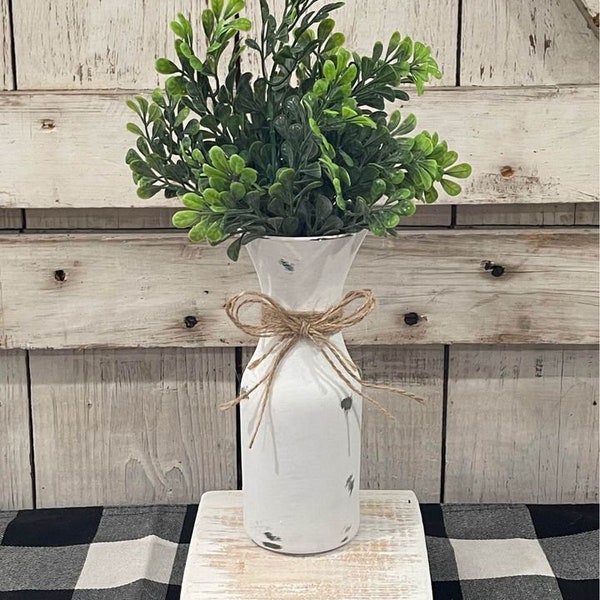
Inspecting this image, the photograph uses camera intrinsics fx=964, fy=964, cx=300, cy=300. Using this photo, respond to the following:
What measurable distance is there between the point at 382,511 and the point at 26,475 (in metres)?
0.43

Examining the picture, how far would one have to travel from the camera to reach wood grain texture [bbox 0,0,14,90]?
3.17ft

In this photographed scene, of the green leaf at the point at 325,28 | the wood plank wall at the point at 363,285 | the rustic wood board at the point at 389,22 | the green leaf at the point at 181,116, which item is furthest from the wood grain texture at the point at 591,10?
the green leaf at the point at 181,116

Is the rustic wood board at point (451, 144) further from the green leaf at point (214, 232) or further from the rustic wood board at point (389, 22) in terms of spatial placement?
the green leaf at point (214, 232)

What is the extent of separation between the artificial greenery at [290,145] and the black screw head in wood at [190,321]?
28 centimetres

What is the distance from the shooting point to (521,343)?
3.37 ft

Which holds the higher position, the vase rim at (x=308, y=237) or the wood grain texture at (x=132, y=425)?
the vase rim at (x=308, y=237)

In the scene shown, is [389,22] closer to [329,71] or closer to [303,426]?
[329,71]

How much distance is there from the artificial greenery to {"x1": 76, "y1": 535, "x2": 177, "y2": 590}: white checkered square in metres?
0.35

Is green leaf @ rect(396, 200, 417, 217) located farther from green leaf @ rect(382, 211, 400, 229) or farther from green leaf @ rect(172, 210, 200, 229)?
green leaf @ rect(172, 210, 200, 229)

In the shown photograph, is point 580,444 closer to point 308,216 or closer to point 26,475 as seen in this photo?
point 308,216

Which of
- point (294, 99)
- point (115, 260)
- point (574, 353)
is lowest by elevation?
point (574, 353)

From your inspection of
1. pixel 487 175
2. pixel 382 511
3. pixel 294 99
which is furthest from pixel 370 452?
pixel 294 99

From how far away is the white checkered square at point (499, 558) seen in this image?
2.95 ft

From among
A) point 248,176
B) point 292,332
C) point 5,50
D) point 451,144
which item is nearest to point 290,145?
point 248,176
